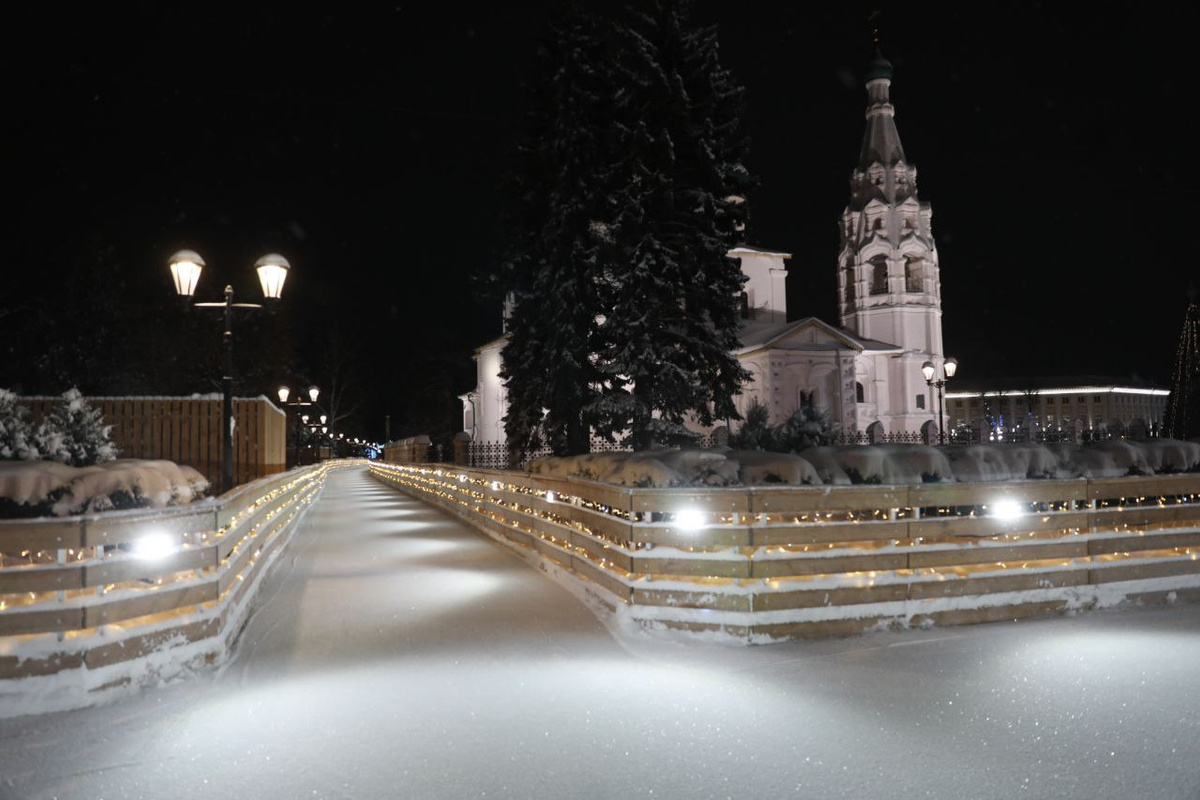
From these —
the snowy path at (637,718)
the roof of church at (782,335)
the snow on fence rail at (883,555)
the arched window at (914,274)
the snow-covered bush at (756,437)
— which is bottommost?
the snowy path at (637,718)

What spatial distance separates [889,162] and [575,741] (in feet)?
225

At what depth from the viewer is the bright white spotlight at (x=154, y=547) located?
5902mm

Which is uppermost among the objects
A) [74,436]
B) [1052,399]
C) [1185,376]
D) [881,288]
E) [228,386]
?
[881,288]

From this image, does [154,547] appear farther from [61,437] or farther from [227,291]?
[227,291]

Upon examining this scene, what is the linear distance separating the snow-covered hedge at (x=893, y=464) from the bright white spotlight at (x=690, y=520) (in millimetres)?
501

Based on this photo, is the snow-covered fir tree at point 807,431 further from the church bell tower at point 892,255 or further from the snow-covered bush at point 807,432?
the church bell tower at point 892,255

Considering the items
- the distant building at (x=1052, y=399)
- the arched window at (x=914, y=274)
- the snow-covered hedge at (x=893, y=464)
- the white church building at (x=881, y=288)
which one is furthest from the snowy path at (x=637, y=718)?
the distant building at (x=1052, y=399)

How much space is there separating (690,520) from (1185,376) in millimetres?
36173

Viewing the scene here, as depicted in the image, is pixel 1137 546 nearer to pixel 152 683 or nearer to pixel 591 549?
pixel 591 549

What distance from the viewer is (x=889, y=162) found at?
66312 millimetres

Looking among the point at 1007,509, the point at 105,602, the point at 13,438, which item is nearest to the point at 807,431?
the point at 1007,509

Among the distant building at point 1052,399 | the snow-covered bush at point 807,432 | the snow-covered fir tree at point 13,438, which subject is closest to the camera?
the snow-covered fir tree at point 13,438

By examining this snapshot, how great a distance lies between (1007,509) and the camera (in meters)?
7.98

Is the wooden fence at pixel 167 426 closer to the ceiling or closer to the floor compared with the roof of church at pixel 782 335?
closer to the floor
